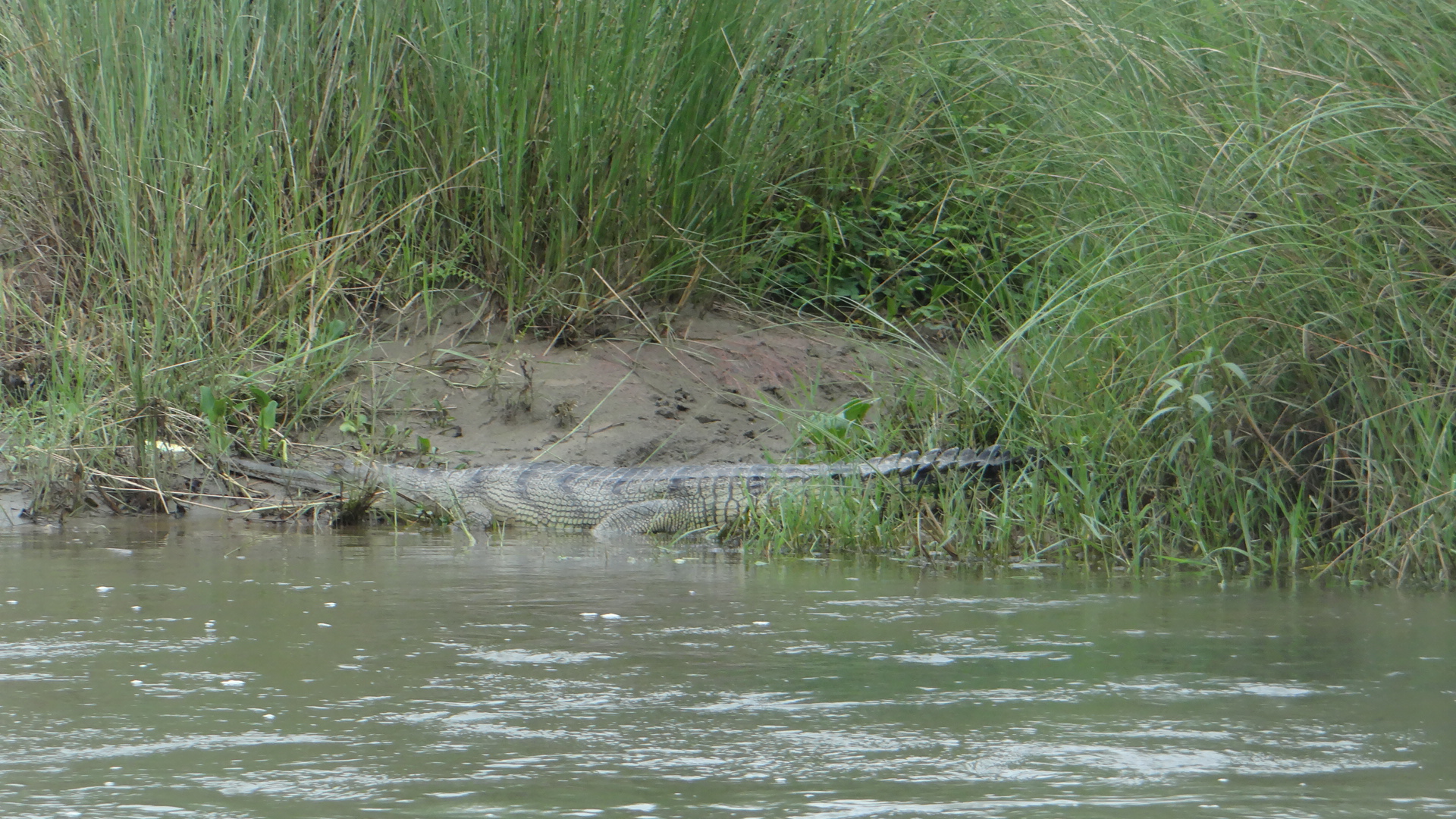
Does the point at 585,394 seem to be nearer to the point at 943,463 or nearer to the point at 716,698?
the point at 943,463

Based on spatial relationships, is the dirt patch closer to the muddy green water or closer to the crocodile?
the crocodile

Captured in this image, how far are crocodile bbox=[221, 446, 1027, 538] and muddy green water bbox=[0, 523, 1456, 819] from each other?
1783mm

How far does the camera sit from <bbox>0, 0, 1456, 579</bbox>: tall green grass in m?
3.92

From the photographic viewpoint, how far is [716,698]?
2.37 m

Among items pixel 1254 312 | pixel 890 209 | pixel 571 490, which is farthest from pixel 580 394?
pixel 1254 312

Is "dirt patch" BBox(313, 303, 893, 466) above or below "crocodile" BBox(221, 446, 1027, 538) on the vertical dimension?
above

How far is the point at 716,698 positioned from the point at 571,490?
12.0 ft

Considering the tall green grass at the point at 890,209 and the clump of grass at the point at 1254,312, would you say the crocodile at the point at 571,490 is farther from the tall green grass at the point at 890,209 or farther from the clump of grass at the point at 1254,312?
the clump of grass at the point at 1254,312

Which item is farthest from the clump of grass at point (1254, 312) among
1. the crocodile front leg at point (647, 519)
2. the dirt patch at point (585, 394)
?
the dirt patch at point (585, 394)

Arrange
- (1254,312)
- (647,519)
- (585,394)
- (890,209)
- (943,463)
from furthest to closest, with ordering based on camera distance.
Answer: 1. (890,209)
2. (585,394)
3. (647,519)
4. (943,463)
5. (1254,312)

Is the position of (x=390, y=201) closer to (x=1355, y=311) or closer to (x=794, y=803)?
(x=1355, y=311)

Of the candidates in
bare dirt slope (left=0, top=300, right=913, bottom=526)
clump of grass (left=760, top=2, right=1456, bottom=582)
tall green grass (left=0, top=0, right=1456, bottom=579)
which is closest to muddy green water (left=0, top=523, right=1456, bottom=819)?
clump of grass (left=760, top=2, right=1456, bottom=582)

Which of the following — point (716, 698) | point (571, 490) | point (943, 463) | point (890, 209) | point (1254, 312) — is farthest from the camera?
point (890, 209)

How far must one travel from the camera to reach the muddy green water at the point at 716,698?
1.84 metres
